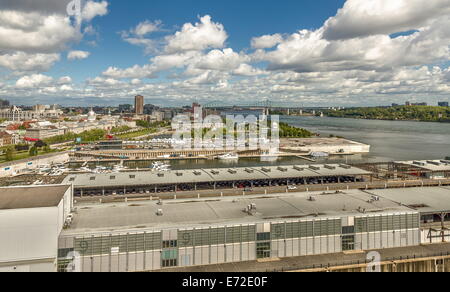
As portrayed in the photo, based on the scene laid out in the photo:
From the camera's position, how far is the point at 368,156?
2239cm

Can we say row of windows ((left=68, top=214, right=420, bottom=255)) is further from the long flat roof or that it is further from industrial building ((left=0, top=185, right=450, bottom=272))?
the long flat roof


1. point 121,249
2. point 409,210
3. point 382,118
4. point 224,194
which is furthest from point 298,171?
point 382,118

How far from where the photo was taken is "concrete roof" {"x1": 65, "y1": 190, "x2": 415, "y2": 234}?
5660mm

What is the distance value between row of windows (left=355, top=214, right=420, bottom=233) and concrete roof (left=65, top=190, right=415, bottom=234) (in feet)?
0.51

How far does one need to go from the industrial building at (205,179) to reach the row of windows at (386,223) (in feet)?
14.9

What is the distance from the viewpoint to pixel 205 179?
10.2 metres

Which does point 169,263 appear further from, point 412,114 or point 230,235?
point 412,114

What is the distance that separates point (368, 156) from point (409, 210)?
17130 millimetres

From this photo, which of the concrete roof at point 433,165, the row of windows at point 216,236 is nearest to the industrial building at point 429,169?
the concrete roof at point 433,165

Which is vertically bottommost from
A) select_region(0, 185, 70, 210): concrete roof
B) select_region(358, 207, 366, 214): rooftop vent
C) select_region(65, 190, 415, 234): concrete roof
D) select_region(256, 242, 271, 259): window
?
select_region(256, 242, 271, 259): window

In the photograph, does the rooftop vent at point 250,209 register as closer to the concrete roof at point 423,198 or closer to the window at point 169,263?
the window at point 169,263

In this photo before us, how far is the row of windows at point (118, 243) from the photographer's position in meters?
5.14

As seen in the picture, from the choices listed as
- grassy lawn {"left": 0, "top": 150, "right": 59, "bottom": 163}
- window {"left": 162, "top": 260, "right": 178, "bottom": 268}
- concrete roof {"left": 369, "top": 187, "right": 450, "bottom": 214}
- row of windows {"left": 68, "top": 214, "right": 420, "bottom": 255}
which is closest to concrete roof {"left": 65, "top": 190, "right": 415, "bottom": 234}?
row of windows {"left": 68, "top": 214, "right": 420, "bottom": 255}
